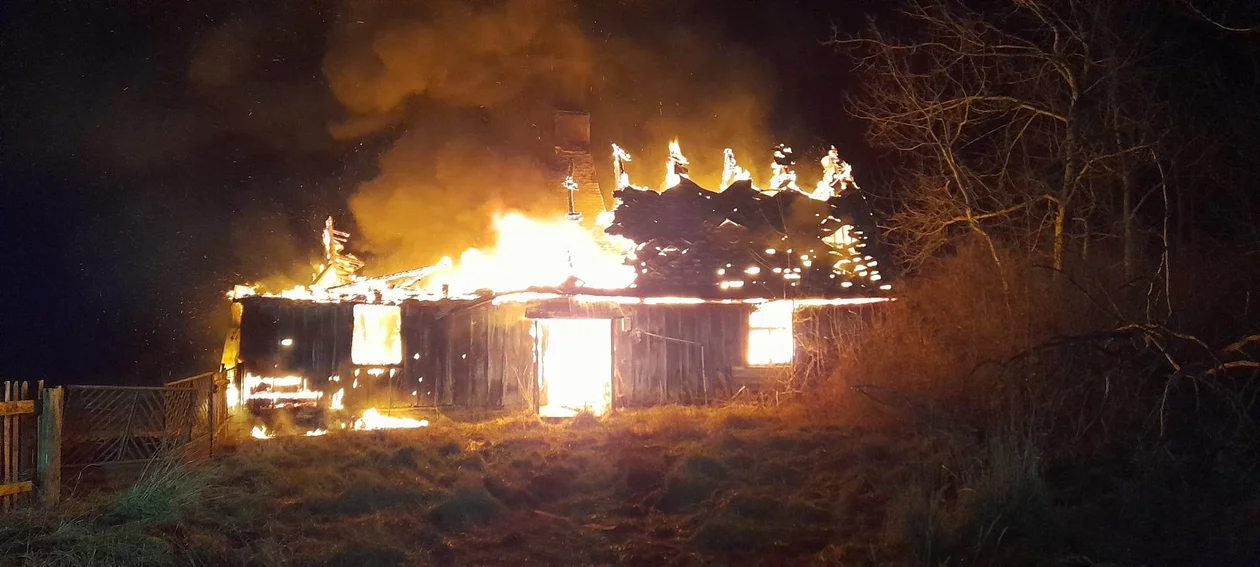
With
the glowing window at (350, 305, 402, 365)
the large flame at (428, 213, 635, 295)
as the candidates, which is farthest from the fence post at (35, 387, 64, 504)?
the large flame at (428, 213, 635, 295)

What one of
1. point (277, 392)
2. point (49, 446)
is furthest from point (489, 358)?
point (49, 446)

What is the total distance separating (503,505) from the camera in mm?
8523

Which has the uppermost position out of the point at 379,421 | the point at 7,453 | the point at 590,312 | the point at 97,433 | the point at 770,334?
the point at 590,312

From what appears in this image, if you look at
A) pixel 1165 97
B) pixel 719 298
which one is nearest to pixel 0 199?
pixel 719 298

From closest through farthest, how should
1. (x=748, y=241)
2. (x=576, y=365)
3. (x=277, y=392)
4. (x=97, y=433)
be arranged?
(x=97, y=433) → (x=277, y=392) → (x=576, y=365) → (x=748, y=241)

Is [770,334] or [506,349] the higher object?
[770,334]

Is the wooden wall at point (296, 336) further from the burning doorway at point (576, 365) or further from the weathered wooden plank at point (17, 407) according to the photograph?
the weathered wooden plank at point (17, 407)

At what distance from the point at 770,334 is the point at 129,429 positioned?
10.9 m

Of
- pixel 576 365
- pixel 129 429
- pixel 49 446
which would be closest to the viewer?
pixel 49 446

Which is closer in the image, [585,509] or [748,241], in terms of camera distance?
[585,509]

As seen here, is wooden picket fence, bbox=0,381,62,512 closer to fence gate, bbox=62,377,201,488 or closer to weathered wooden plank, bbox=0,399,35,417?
weathered wooden plank, bbox=0,399,35,417

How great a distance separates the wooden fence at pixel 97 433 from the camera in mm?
7434

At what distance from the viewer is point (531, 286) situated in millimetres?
14078

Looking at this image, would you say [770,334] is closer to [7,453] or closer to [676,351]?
[676,351]
